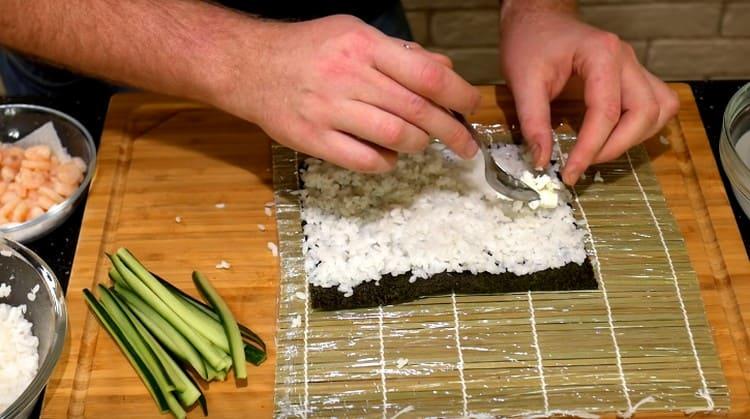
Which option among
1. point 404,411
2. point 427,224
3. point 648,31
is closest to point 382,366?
point 404,411

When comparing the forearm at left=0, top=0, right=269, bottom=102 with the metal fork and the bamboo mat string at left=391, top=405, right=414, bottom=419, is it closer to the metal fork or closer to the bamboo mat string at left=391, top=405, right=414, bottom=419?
the metal fork

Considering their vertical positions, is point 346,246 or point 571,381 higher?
point 571,381

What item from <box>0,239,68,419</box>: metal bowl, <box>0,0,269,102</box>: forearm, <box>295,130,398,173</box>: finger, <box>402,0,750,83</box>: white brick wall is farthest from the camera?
<box>402,0,750,83</box>: white brick wall

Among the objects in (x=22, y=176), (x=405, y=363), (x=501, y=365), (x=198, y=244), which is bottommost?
(x=22, y=176)

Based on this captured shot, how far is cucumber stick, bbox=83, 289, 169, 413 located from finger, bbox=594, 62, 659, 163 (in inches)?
35.2

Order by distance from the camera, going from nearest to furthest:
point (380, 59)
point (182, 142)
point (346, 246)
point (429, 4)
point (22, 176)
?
point (380, 59), point (346, 246), point (22, 176), point (182, 142), point (429, 4)

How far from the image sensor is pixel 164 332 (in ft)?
4.50

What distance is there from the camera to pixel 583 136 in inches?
60.2

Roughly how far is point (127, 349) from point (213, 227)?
31cm

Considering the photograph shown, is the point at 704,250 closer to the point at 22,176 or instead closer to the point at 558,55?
the point at 558,55

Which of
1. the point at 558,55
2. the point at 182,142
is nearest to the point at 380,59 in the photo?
the point at 558,55

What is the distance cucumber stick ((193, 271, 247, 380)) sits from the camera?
52.2 inches

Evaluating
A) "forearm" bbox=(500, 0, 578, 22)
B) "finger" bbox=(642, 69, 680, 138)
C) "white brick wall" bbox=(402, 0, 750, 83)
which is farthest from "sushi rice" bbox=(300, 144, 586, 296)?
"white brick wall" bbox=(402, 0, 750, 83)

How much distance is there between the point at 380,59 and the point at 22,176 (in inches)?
30.6
